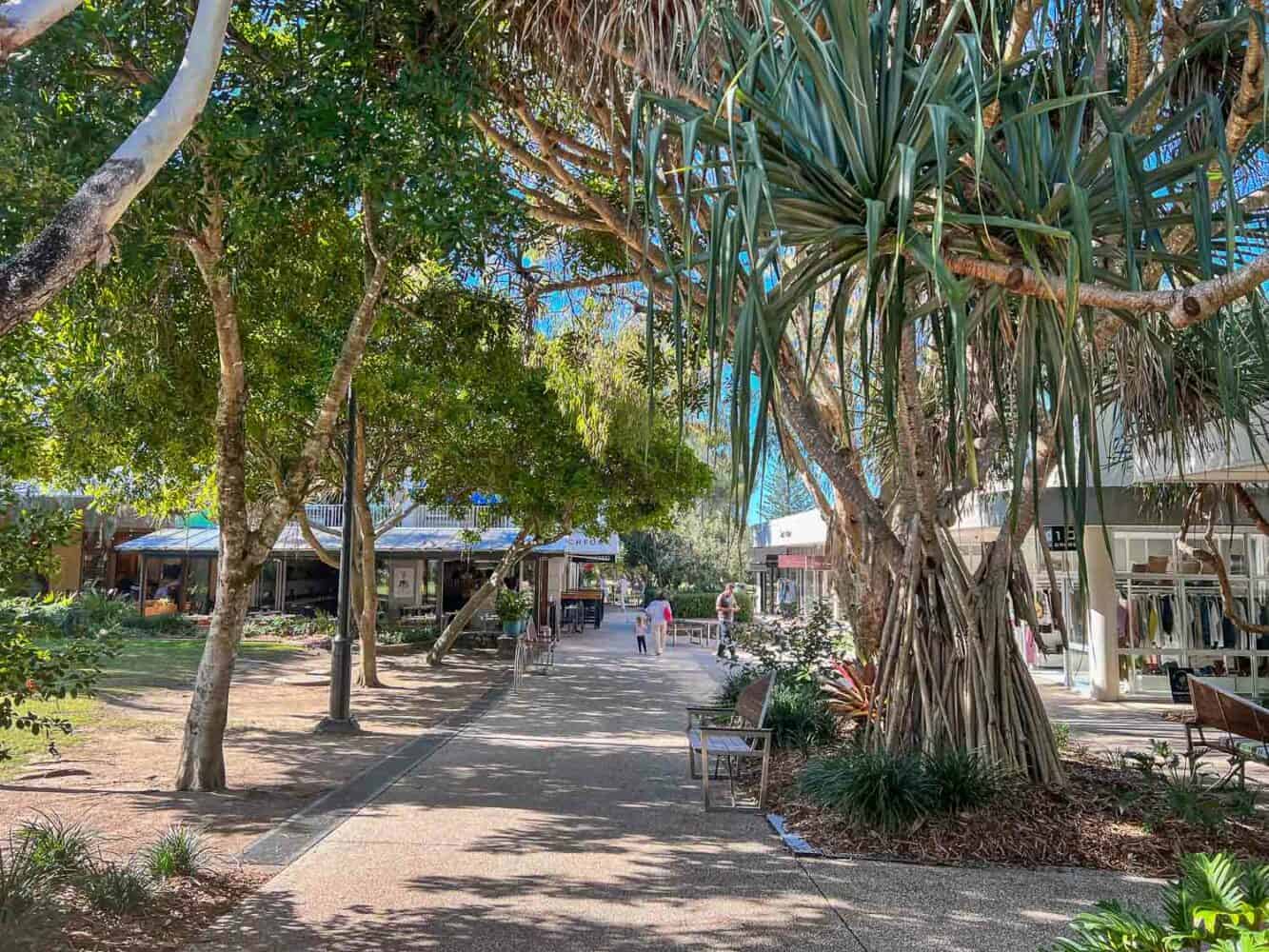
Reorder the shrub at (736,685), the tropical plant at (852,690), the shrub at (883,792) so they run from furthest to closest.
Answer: the shrub at (736,685)
the tropical plant at (852,690)
the shrub at (883,792)

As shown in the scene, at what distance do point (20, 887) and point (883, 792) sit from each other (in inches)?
190

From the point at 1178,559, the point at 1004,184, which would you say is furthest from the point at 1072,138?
the point at 1178,559

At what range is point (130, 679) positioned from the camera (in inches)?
687

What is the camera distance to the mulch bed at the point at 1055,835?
6.22 m

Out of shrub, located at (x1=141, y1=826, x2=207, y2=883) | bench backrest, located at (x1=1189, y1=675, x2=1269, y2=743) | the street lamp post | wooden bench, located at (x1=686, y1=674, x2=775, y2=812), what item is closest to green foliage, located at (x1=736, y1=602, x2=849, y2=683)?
wooden bench, located at (x1=686, y1=674, x2=775, y2=812)

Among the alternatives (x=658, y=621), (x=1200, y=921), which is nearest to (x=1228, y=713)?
(x=1200, y=921)

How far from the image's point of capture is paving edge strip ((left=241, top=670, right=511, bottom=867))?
21.0ft

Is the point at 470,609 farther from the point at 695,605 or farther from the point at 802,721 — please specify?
the point at 695,605

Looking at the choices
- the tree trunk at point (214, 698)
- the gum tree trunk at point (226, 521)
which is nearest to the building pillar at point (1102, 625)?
the gum tree trunk at point (226, 521)

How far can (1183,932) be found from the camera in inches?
128

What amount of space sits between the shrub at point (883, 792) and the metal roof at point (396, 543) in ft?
61.5

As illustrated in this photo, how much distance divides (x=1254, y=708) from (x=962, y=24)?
5514 mm

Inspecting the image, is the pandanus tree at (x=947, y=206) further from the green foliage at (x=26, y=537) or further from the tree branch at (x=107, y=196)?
the green foliage at (x=26, y=537)

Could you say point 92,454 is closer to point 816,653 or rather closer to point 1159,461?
point 816,653
